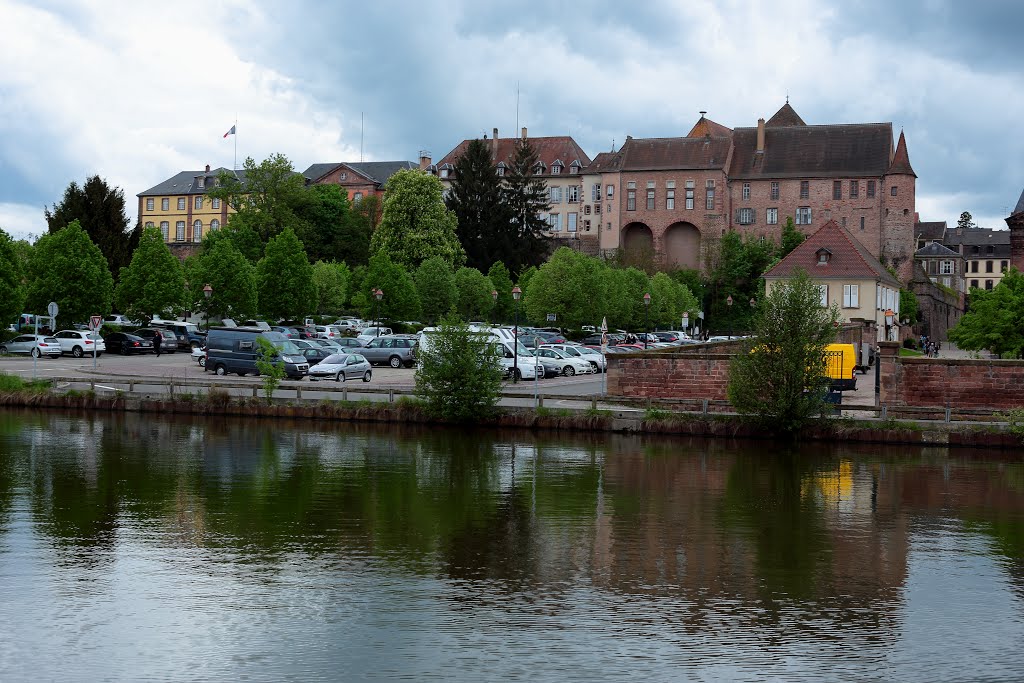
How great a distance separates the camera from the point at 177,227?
461ft

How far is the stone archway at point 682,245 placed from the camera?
119 m

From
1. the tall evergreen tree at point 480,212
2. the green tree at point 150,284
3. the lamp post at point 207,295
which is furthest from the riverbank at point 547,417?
the tall evergreen tree at point 480,212

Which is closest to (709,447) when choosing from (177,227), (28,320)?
(28,320)

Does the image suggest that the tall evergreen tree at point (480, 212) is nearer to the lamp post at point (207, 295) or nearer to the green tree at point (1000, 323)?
the lamp post at point (207, 295)

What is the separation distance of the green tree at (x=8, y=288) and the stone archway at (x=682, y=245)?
7223cm

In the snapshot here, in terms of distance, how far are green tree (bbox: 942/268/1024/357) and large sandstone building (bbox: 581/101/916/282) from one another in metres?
47.6

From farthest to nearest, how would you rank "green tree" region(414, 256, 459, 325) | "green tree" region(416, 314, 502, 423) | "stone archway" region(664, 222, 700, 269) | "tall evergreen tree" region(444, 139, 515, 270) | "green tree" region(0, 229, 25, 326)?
"stone archway" region(664, 222, 700, 269)
"tall evergreen tree" region(444, 139, 515, 270)
"green tree" region(414, 256, 459, 325)
"green tree" region(0, 229, 25, 326)
"green tree" region(416, 314, 502, 423)

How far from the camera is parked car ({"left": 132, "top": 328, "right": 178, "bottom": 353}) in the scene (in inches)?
2532

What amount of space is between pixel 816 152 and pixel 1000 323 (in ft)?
186

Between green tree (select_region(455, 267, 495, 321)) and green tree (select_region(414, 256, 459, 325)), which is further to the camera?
green tree (select_region(455, 267, 495, 321))

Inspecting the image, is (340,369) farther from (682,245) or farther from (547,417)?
(682,245)

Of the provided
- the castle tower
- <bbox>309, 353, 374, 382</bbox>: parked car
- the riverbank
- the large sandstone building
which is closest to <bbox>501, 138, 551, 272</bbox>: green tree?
the large sandstone building

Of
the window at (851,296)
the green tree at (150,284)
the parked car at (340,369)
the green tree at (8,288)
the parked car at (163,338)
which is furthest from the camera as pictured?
the window at (851,296)

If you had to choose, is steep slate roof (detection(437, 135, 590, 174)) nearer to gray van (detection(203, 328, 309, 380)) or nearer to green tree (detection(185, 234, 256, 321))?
green tree (detection(185, 234, 256, 321))
